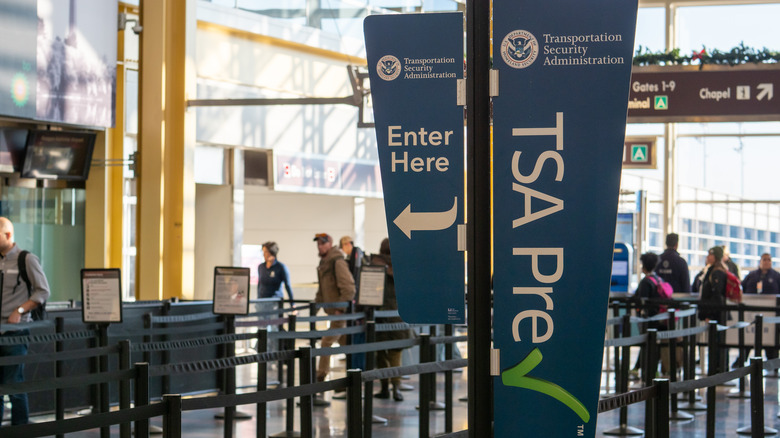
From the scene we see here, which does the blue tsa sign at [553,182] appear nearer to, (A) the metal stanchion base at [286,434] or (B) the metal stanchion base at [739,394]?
(A) the metal stanchion base at [286,434]

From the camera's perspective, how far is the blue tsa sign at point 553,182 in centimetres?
352

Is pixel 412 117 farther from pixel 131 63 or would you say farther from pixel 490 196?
pixel 131 63

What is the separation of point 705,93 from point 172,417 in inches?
387

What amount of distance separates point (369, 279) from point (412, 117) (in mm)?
7098

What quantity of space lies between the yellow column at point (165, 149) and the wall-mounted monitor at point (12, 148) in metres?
1.82

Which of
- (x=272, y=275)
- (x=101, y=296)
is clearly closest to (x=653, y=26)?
(x=272, y=275)

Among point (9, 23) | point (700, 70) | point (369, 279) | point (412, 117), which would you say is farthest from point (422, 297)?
point (9, 23)

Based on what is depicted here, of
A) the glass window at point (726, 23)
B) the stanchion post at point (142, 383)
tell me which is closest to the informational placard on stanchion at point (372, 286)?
the stanchion post at point (142, 383)

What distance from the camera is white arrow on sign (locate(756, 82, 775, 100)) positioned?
1226 cm

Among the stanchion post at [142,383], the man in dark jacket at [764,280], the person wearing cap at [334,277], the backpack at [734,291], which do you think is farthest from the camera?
the man in dark jacket at [764,280]

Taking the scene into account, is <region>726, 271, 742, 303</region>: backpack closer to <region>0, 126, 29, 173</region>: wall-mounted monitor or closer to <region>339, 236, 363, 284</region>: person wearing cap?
<region>339, 236, 363, 284</region>: person wearing cap

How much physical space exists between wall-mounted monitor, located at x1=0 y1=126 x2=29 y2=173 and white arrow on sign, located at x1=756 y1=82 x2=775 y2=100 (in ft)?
33.0

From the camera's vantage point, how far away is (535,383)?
11.7 feet

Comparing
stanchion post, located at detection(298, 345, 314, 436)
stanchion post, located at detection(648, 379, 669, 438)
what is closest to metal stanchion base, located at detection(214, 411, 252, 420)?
stanchion post, located at detection(298, 345, 314, 436)
